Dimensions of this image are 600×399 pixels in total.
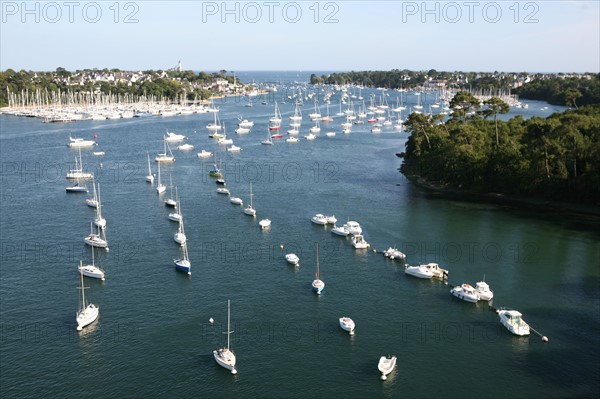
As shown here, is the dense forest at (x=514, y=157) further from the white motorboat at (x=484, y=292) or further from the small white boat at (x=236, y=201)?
the white motorboat at (x=484, y=292)

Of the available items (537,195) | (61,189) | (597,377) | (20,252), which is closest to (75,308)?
(20,252)

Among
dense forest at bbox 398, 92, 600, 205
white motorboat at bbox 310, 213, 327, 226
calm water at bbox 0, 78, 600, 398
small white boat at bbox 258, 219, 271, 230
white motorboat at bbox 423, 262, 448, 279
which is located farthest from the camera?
dense forest at bbox 398, 92, 600, 205

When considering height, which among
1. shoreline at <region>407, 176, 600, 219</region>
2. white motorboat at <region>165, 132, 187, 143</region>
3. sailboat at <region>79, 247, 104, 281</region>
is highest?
white motorboat at <region>165, 132, 187, 143</region>

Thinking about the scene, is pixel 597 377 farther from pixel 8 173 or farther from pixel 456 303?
pixel 8 173

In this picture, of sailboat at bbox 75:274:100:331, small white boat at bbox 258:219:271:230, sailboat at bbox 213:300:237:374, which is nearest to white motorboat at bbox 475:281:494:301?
sailboat at bbox 213:300:237:374

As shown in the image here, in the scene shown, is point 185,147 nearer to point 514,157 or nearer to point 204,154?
point 204,154

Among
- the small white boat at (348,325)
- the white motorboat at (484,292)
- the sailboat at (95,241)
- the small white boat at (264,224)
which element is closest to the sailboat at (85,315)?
the sailboat at (95,241)

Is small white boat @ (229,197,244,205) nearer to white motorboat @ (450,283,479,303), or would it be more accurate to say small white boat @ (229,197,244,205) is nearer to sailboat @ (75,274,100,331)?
sailboat @ (75,274,100,331)

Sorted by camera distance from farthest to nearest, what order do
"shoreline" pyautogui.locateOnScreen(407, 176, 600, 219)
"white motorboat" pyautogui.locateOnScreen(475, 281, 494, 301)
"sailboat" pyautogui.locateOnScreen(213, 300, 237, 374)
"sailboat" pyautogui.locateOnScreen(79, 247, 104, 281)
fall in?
"shoreline" pyautogui.locateOnScreen(407, 176, 600, 219) → "sailboat" pyautogui.locateOnScreen(79, 247, 104, 281) → "white motorboat" pyautogui.locateOnScreen(475, 281, 494, 301) → "sailboat" pyautogui.locateOnScreen(213, 300, 237, 374)
